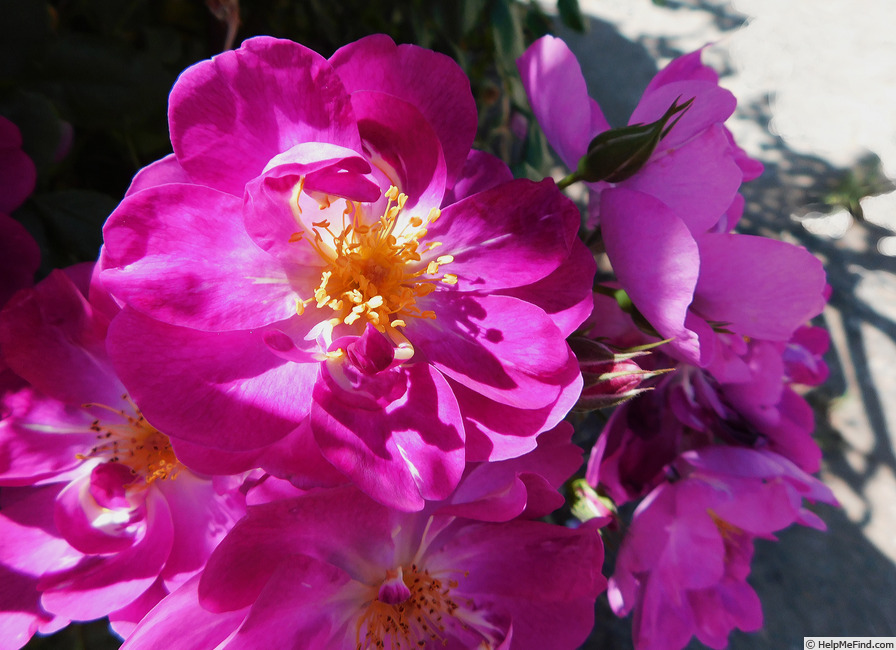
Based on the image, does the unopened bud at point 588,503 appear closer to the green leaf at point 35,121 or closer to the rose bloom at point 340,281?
the rose bloom at point 340,281

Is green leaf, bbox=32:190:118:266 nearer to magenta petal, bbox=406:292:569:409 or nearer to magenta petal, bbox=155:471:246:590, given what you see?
magenta petal, bbox=155:471:246:590

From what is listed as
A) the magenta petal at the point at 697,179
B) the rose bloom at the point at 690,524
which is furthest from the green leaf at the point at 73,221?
the rose bloom at the point at 690,524

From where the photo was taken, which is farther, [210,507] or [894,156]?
[894,156]

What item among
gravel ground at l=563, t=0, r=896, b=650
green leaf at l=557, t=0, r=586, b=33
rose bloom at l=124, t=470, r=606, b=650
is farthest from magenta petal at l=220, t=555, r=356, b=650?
gravel ground at l=563, t=0, r=896, b=650

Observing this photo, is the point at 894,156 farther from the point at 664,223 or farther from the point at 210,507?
the point at 210,507

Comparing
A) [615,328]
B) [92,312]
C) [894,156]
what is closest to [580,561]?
[615,328]

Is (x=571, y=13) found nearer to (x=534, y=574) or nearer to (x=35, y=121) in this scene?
(x=35, y=121)

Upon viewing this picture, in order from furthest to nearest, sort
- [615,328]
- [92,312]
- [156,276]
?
[615,328] → [92,312] → [156,276]
